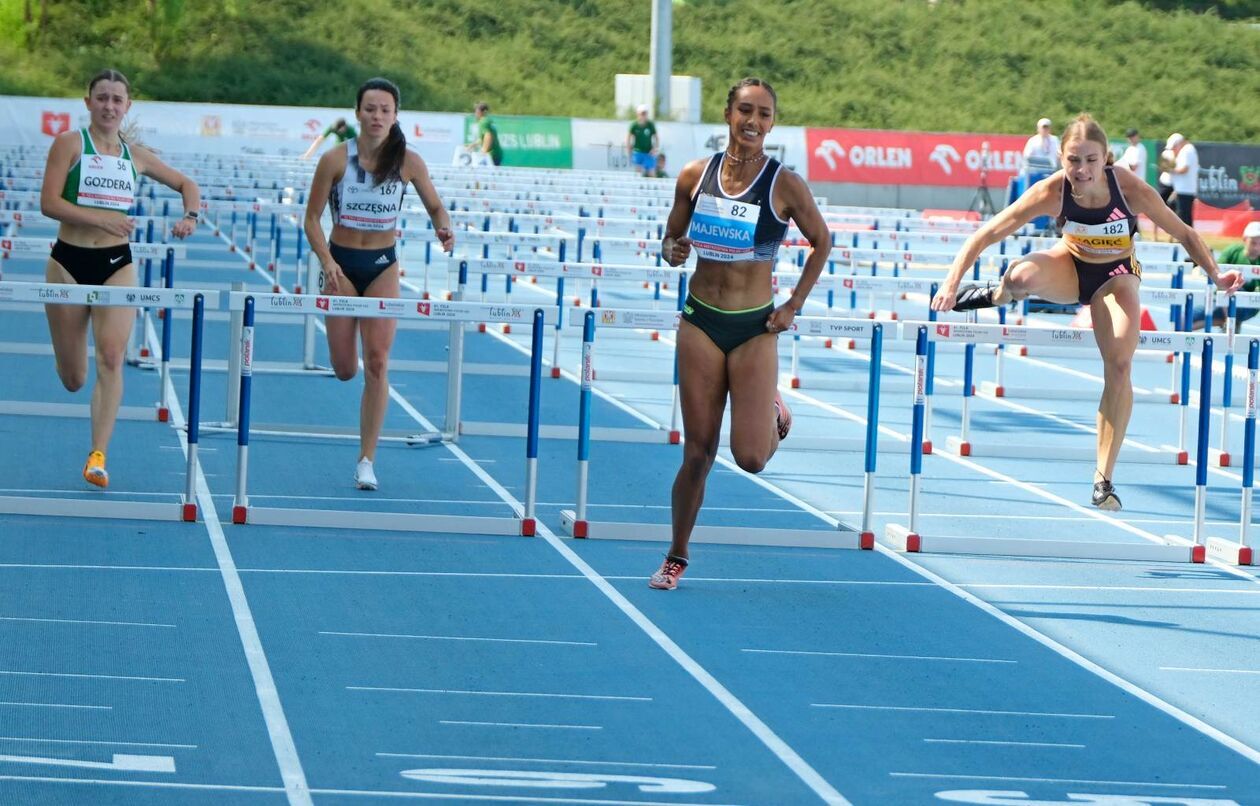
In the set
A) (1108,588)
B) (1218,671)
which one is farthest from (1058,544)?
(1218,671)

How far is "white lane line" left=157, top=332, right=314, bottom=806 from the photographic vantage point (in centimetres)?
502

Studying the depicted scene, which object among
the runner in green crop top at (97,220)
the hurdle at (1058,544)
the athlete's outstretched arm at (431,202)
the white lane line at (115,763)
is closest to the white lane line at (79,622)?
the white lane line at (115,763)

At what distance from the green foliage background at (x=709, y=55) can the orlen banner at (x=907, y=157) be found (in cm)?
1449

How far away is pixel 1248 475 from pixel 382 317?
367cm

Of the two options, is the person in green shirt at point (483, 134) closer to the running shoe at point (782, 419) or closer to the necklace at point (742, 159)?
the running shoe at point (782, 419)

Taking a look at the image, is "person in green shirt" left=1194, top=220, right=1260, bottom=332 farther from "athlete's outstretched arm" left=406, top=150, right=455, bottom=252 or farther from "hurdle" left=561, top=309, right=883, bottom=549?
"athlete's outstretched arm" left=406, top=150, right=455, bottom=252

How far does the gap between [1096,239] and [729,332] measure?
1.84 metres

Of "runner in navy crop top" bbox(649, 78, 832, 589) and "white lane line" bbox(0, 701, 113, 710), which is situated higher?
"runner in navy crop top" bbox(649, 78, 832, 589)

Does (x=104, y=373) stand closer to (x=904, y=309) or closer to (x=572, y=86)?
(x=904, y=309)

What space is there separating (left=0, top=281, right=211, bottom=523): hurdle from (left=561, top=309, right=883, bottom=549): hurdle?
5.12 ft

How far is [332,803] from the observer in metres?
4.83

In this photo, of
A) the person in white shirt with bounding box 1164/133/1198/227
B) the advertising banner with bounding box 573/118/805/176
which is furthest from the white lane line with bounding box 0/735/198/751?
the advertising banner with bounding box 573/118/805/176

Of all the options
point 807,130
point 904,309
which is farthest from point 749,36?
point 904,309

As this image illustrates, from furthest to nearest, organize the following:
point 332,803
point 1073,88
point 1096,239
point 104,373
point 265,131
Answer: point 1073,88 → point 265,131 → point 104,373 → point 1096,239 → point 332,803
